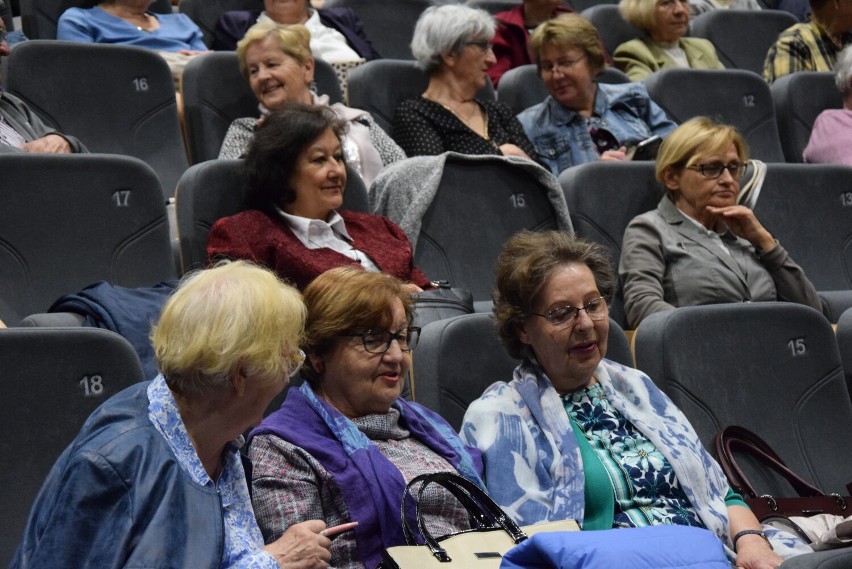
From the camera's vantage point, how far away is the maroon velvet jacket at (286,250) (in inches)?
102

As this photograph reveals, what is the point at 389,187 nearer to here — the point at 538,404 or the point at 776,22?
the point at 538,404

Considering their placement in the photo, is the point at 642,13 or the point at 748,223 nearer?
the point at 748,223

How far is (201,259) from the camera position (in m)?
2.72

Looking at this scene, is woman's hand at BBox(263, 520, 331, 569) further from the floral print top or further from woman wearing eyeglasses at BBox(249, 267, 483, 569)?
the floral print top

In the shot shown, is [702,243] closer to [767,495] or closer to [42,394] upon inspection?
[767,495]

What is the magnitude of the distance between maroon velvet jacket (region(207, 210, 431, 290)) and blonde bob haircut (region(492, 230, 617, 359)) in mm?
356

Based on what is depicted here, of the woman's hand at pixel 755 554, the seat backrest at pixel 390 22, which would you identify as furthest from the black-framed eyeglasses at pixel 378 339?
the seat backrest at pixel 390 22

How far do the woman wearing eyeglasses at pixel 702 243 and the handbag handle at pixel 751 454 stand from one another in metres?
0.47

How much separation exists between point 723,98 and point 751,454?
6.02ft


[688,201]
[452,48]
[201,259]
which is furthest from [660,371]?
[452,48]

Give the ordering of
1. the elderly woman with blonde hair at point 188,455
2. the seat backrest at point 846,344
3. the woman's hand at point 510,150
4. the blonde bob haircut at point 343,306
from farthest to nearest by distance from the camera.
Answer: the woman's hand at point 510,150 → the seat backrest at point 846,344 → the blonde bob haircut at point 343,306 → the elderly woman with blonde hair at point 188,455

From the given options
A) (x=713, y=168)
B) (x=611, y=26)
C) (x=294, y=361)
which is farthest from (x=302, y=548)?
(x=611, y=26)

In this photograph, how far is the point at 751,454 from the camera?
2502 mm

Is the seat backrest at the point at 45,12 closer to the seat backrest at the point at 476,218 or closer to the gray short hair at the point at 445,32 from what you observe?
the gray short hair at the point at 445,32
